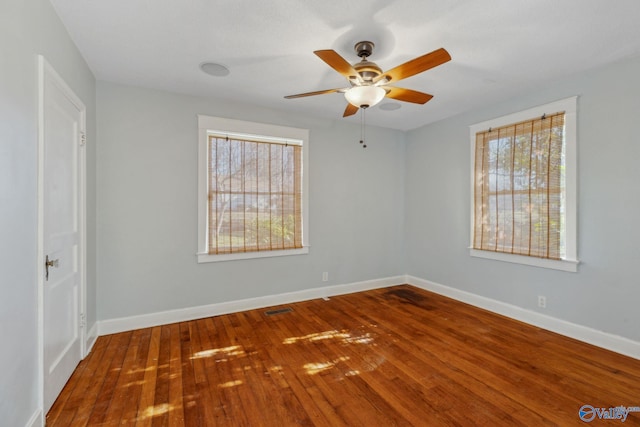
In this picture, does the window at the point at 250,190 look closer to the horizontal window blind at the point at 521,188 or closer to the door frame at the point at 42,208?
the door frame at the point at 42,208

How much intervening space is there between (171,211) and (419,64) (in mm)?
2941

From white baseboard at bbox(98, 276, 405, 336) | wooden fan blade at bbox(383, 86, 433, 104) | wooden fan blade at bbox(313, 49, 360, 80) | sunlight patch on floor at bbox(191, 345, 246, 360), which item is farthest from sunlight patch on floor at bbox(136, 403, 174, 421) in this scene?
wooden fan blade at bbox(383, 86, 433, 104)

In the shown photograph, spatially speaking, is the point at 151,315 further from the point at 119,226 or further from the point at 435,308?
the point at 435,308

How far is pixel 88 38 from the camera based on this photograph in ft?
7.58

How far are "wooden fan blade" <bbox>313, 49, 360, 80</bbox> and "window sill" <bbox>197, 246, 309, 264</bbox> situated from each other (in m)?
2.48

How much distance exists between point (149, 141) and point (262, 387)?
279 centimetres

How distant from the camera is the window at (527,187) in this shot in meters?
3.02

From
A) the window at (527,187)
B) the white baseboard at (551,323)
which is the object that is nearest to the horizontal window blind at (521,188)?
the window at (527,187)

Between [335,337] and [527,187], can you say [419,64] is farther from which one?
[335,337]

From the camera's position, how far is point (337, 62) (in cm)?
196

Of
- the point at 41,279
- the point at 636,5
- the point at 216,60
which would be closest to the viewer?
the point at 41,279


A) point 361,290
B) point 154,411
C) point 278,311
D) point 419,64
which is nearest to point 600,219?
point 419,64

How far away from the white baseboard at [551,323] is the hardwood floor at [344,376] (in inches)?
4.0

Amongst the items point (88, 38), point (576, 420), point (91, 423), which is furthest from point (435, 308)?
point (88, 38)
